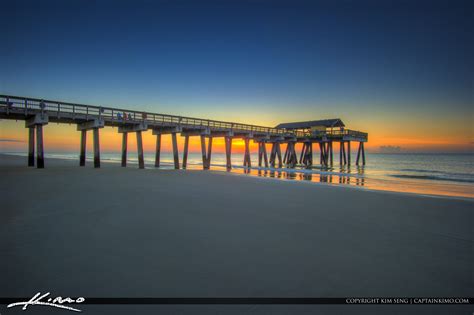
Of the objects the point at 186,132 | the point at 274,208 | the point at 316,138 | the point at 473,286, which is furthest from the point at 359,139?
the point at 473,286

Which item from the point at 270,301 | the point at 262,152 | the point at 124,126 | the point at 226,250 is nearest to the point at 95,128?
the point at 124,126

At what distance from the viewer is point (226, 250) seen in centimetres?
379

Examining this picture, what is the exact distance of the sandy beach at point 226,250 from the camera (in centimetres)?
276

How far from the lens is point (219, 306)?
7.87ft

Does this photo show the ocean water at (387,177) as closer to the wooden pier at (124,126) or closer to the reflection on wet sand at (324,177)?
the reflection on wet sand at (324,177)

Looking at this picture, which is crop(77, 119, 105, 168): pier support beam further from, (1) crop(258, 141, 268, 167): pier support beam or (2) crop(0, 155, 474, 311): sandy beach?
(1) crop(258, 141, 268, 167): pier support beam

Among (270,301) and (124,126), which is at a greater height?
(124,126)

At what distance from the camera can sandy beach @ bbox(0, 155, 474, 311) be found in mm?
2760

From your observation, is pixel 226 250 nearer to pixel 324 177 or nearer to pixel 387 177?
pixel 324 177

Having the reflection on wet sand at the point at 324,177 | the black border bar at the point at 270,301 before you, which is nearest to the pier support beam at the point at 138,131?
the reflection on wet sand at the point at 324,177

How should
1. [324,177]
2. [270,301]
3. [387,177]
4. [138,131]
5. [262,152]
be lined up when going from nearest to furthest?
[270,301] < [138,131] < [324,177] < [387,177] < [262,152]

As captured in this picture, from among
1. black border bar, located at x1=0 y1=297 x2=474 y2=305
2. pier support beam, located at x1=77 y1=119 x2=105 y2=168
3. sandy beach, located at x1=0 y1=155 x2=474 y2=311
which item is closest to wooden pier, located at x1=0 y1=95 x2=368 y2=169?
pier support beam, located at x1=77 y1=119 x2=105 y2=168

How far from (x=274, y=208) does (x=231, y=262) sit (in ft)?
12.7

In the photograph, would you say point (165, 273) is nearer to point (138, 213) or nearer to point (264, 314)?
point (264, 314)
